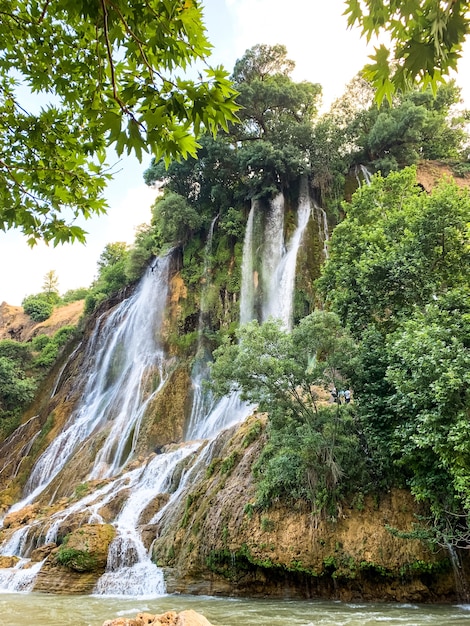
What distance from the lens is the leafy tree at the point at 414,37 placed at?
207 centimetres

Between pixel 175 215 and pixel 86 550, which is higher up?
pixel 175 215

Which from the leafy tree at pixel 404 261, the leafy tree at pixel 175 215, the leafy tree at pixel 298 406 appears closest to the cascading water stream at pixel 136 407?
the leafy tree at pixel 175 215

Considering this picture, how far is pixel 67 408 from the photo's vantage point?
77.9 ft

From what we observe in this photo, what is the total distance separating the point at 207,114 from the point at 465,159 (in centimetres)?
2624

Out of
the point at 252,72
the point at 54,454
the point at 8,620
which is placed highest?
the point at 252,72

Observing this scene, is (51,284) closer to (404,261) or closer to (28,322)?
(28,322)

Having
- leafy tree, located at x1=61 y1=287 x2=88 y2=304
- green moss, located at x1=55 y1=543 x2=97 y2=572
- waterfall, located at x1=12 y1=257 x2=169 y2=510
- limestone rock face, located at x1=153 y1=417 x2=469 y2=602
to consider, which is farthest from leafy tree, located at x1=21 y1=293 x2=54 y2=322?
limestone rock face, located at x1=153 y1=417 x2=469 y2=602

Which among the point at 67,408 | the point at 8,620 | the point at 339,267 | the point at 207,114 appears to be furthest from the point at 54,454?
the point at 207,114

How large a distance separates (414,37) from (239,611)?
317 inches

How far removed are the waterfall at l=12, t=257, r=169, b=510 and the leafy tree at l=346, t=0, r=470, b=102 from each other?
58.9 ft

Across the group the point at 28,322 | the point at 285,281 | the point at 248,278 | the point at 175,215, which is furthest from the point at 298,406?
the point at 28,322

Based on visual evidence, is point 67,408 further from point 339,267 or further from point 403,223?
point 403,223

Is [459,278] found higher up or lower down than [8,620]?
higher up

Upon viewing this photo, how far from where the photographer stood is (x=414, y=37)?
218cm
